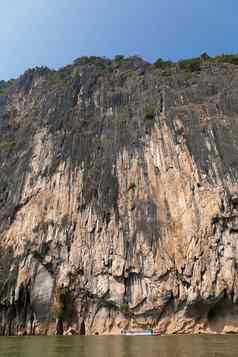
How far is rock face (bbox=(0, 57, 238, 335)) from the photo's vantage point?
32.8 m

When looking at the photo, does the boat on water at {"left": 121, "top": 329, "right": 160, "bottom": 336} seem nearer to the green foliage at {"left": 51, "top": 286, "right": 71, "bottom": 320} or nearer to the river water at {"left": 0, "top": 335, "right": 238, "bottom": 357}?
the green foliage at {"left": 51, "top": 286, "right": 71, "bottom": 320}

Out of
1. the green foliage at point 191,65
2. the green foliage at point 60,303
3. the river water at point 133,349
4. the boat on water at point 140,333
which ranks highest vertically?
the green foliage at point 191,65

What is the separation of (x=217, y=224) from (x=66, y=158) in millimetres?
19049

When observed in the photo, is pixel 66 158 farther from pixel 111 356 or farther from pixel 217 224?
pixel 111 356

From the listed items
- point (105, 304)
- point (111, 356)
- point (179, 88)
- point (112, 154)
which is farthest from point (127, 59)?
→ point (111, 356)

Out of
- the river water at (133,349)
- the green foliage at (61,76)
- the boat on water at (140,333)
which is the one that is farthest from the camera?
the green foliage at (61,76)

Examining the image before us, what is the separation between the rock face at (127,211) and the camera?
1292 inches

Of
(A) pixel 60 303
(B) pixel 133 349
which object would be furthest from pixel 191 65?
(B) pixel 133 349

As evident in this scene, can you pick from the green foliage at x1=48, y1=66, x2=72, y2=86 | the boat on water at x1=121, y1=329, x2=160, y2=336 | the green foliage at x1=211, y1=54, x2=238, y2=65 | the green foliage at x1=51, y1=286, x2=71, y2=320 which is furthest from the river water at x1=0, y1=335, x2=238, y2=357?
the green foliage at x1=211, y1=54, x2=238, y2=65

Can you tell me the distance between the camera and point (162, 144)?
134 ft

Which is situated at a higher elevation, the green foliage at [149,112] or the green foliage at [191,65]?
the green foliage at [191,65]

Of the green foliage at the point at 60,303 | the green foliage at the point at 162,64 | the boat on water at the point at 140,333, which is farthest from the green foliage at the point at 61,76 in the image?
the boat on water at the point at 140,333

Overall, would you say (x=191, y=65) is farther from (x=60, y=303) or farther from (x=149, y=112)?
(x=60, y=303)

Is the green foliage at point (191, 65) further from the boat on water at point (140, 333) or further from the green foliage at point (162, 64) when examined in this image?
the boat on water at point (140, 333)
